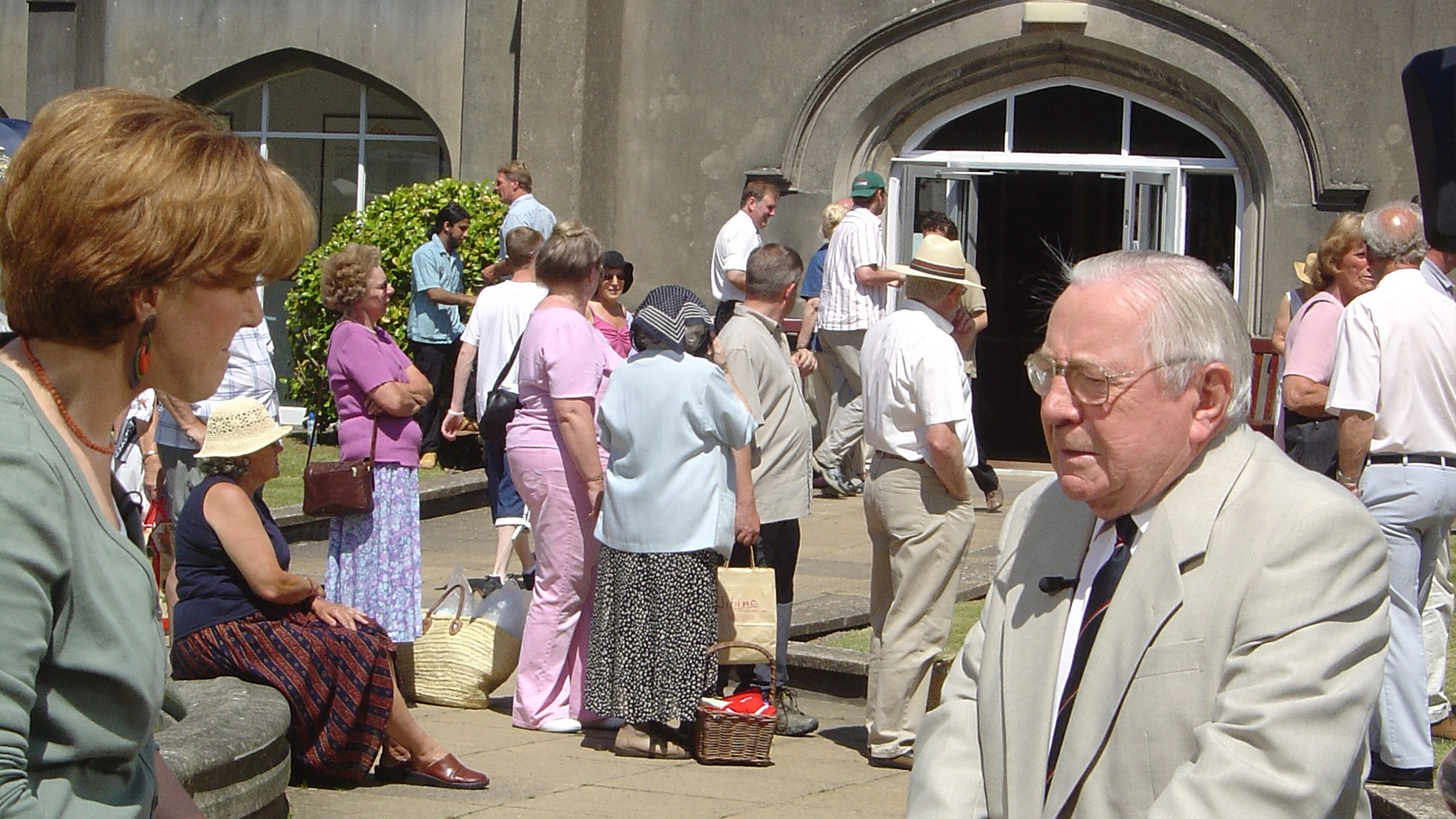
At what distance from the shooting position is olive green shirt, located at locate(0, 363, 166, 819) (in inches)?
78.5

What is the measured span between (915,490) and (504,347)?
4.01 meters

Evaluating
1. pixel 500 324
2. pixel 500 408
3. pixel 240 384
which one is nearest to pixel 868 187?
pixel 500 324

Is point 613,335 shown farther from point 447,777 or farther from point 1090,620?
point 1090,620

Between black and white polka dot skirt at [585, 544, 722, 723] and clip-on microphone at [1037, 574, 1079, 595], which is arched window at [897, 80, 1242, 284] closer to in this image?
black and white polka dot skirt at [585, 544, 722, 723]

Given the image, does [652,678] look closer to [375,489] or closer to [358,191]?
[375,489]

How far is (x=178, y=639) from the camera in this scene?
19.2 ft

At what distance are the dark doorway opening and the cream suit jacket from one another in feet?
45.2

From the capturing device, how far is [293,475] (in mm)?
13000

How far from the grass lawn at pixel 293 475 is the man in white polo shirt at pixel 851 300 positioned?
295cm

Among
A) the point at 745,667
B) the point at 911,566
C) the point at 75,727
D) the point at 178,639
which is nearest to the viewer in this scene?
the point at 75,727

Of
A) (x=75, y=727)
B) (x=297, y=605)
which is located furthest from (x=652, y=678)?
(x=75, y=727)

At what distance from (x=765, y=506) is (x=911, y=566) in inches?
45.1

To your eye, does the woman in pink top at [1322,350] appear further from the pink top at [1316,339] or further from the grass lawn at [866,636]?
the grass lawn at [866,636]

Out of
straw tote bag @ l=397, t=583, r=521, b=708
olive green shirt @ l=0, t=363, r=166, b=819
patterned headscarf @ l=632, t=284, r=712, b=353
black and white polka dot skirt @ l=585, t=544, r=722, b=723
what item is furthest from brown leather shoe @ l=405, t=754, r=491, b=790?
olive green shirt @ l=0, t=363, r=166, b=819
